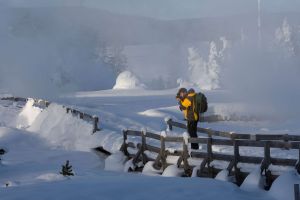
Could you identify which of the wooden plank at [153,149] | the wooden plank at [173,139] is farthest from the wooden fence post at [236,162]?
the wooden plank at [153,149]

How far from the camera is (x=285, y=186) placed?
11.6 m

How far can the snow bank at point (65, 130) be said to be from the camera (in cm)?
2374

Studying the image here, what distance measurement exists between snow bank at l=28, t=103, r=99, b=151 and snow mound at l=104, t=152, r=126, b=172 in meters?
3.55

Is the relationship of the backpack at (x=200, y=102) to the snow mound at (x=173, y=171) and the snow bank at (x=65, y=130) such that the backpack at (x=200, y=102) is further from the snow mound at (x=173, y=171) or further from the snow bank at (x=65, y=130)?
the snow bank at (x=65, y=130)

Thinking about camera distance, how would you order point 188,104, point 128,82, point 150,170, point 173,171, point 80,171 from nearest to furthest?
point 173,171 < point 188,104 < point 150,170 < point 80,171 < point 128,82

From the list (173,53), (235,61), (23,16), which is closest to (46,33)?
(23,16)

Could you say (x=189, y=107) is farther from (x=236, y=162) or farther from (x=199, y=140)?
(x=236, y=162)

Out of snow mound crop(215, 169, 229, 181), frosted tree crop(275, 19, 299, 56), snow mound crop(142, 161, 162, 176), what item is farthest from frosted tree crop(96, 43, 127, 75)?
snow mound crop(215, 169, 229, 181)

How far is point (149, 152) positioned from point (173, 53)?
183148 mm

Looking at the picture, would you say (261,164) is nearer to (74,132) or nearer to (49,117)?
(74,132)

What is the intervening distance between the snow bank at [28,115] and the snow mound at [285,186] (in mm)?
25373

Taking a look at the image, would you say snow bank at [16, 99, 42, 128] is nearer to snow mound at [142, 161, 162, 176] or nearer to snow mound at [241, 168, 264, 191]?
snow mound at [142, 161, 162, 176]

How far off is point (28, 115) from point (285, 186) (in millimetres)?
28625

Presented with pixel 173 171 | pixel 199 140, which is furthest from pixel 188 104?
pixel 173 171
